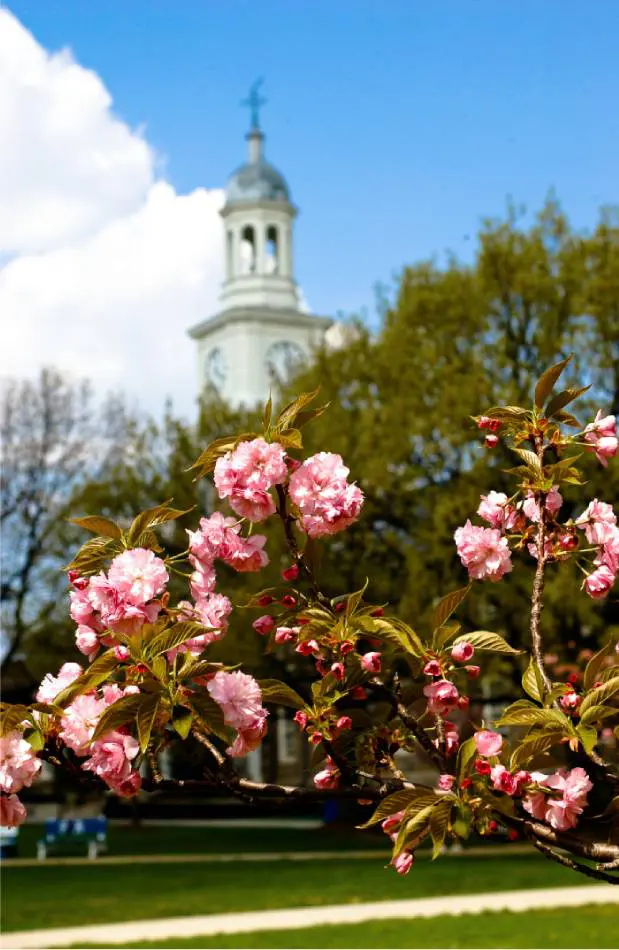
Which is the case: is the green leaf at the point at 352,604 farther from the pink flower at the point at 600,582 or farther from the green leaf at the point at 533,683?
the pink flower at the point at 600,582

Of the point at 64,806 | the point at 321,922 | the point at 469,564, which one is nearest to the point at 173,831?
the point at 64,806

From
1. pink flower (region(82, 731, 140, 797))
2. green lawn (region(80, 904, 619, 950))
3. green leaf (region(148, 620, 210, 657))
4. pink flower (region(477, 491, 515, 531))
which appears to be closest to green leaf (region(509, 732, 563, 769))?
green leaf (region(148, 620, 210, 657))

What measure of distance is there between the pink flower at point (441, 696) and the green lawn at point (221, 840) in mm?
22153

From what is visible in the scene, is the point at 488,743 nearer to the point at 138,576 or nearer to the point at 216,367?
the point at 138,576

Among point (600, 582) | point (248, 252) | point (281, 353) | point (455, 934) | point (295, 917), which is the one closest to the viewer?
point (600, 582)

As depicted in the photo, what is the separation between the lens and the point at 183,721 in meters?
3.65

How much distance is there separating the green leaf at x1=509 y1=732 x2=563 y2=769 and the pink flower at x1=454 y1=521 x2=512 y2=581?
76cm

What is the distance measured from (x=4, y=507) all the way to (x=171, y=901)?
18.0 m

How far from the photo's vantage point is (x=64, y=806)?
1258 inches

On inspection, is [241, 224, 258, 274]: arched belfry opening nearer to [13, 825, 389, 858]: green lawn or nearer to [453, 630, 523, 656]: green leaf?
[13, 825, 389, 858]: green lawn

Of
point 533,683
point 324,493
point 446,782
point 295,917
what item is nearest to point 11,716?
Result: point 324,493

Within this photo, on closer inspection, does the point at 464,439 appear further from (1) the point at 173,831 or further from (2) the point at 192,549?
(2) the point at 192,549

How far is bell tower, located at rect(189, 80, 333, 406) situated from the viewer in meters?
65.2

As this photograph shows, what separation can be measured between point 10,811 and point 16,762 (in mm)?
156
